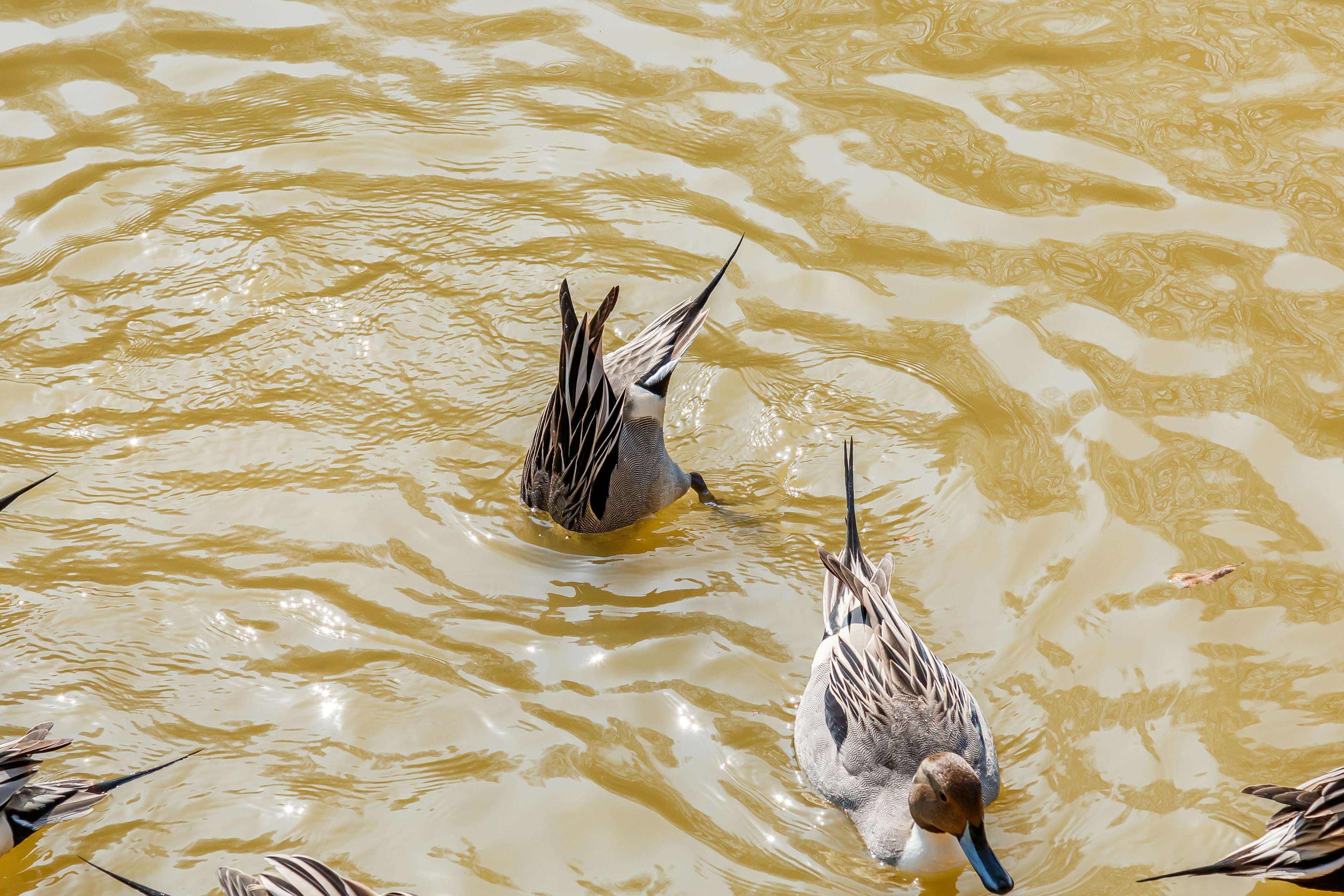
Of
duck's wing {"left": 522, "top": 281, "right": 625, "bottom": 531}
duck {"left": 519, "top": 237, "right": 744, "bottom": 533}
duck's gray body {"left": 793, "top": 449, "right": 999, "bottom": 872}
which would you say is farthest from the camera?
duck {"left": 519, "top": 237, "right": 744, "bottom": 533}

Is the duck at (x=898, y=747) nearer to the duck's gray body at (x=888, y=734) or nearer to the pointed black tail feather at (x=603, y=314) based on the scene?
the duck's gray body at (x=888, y=734)

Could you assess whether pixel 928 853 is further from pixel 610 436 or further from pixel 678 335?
pixel 678 335

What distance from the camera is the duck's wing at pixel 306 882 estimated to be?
13.0 ft

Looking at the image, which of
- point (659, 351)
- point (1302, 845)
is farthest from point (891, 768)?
point (659, 351)

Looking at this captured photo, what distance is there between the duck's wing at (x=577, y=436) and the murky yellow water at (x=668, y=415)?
0.21 m

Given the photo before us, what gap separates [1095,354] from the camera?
6.61m

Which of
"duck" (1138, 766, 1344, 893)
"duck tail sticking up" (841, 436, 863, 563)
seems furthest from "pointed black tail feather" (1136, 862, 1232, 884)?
"duck tail sticking up" (841, 436, 863, 563)

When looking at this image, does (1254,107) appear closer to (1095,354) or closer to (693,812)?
(1095,354)

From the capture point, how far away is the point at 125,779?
464 centimetres

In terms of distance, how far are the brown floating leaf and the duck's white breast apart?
5.99ft

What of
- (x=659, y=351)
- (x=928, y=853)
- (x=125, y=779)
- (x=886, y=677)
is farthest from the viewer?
(x=659, y=351)

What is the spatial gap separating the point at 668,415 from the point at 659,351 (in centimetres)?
59

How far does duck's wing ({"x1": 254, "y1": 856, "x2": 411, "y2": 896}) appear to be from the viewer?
3.98m

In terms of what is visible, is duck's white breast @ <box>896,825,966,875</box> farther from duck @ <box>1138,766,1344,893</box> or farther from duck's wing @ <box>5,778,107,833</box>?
duck's wing @ <box>5,778,107,833</box>
